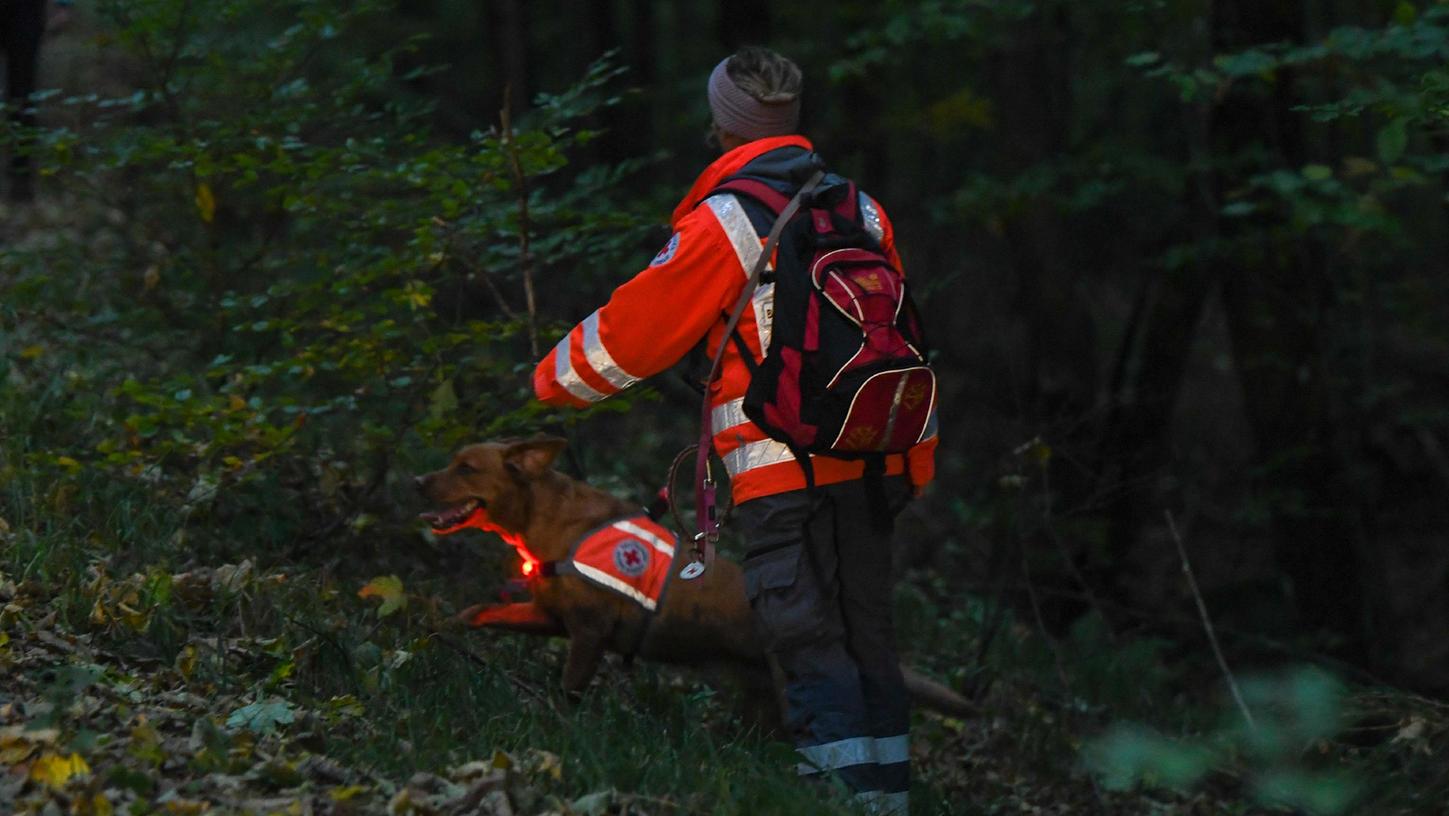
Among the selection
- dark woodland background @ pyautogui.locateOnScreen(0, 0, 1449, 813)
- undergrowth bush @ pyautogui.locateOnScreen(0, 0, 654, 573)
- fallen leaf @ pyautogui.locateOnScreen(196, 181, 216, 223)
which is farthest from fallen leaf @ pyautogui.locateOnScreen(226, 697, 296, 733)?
fallen leaf @ pyautogui.locateOnScreen(196, 181, 216, 223)

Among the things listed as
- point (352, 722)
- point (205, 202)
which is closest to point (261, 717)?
point (352, 722)

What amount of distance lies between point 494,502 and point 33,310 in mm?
3004

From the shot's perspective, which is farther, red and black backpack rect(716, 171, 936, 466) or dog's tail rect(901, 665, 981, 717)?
dog's tail rect(901, 665, 981, 717)

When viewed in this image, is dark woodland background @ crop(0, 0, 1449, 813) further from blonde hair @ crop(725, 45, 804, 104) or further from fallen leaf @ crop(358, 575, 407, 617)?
blonde hair @ crop(725, 45, 804, 104)

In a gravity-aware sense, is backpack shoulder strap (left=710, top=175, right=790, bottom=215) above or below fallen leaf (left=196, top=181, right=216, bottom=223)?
above

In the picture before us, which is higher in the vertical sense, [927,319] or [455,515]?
[455,515]

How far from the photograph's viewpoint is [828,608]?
4.81 m

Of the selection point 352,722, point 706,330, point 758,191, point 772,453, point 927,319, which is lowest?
point 927,319

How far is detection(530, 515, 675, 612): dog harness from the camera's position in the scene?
524cm

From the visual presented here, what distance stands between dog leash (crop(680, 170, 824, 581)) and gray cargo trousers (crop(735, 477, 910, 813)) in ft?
0.44

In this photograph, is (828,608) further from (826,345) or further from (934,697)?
(934,697)

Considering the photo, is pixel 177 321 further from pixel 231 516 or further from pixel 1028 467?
pixel 1028 467

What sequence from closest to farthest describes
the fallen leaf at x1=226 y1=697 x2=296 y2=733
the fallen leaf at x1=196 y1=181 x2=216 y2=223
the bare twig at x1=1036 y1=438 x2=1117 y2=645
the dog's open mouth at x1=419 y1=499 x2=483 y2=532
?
1. the fallen leaf at x1=226 y1=697 x2=296 y2=733
2. the dog's open mouth at x1=419 y1=499 x2=483 y2=532
3. the fallen leaf at x1=196 y1=181 x2=216 y2=223
4. the bare twig at x1=1036 y1=438 x2=1117 y2=645

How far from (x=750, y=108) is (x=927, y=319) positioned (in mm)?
7046
